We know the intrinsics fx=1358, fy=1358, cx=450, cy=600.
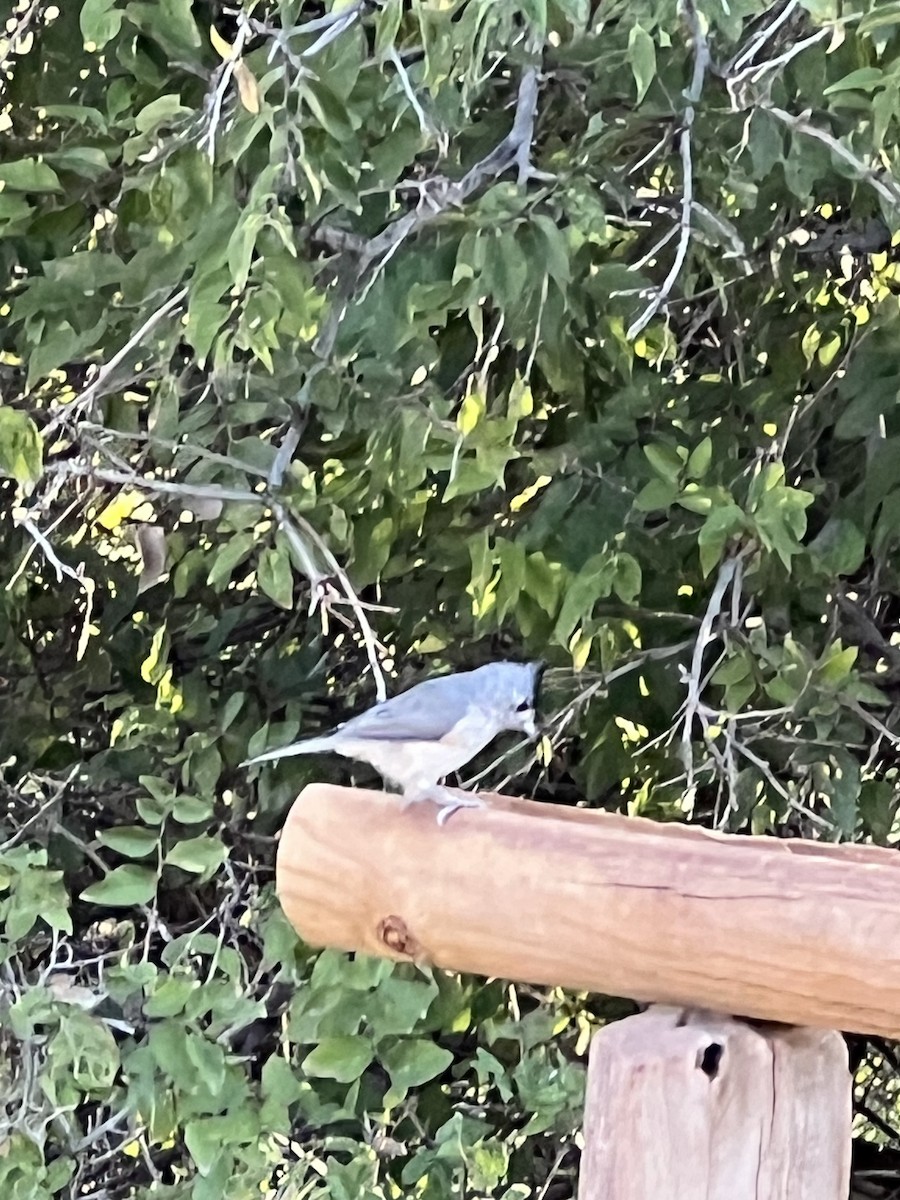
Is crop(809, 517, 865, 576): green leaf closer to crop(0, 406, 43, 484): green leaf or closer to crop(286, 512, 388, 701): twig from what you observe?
crop(286, 512, 388, 701): twig

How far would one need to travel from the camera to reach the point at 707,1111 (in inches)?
26.7

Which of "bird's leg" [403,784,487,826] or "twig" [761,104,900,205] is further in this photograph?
"twig" [761,104,900,205]

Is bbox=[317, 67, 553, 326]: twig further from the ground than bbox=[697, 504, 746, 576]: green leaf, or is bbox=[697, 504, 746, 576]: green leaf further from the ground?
bbox=[317, 67, 553, 326]: twig

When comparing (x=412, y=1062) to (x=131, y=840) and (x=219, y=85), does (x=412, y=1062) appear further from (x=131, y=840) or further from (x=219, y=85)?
(x=219, y=85)

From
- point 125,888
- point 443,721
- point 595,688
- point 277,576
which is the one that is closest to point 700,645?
point 595,688

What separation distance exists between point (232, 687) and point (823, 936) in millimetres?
848

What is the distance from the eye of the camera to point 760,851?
72 cm

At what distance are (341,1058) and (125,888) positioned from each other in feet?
0.83

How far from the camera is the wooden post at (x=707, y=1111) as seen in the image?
2.23 feet

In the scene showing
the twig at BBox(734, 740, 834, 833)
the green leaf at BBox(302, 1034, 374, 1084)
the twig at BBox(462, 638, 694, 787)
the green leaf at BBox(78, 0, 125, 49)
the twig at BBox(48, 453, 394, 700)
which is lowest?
the green leaf at BBox(302, 1034, 374, 1084)

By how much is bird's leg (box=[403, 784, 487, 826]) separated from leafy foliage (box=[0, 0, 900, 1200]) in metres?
0.16

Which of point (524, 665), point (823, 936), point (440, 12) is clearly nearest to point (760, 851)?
point (823, 936)

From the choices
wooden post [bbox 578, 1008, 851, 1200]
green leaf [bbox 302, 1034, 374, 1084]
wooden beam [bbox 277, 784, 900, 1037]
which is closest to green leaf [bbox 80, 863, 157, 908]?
green leaf [bbox 302, 1034, 374, 1084]

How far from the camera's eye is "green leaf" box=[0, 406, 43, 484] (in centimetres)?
107
